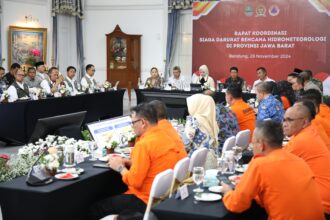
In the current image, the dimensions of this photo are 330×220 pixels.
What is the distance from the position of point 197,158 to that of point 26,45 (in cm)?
947

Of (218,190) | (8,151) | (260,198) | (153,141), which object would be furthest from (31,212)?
(8,151)

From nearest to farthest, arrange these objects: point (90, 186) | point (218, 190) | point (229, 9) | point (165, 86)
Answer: point (218, 190)
point (90, 186)
point (165, 86)
point (229, 9)

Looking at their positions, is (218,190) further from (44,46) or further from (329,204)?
(44,46)

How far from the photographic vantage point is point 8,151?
7777mm

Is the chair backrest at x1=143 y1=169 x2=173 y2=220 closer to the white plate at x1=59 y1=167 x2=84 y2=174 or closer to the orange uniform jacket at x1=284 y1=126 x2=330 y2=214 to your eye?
the white plate at x1=59 y1=167 x2=84 y2=174

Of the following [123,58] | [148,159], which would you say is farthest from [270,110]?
[123,58]

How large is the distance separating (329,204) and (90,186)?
1.73 metres

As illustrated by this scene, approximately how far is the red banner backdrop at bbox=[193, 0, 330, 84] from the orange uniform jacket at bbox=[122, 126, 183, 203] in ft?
28.2

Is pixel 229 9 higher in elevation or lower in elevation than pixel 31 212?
higher

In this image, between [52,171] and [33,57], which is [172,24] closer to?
[33,57]

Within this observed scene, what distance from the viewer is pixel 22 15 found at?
12.3m

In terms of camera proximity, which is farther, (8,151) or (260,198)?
(8,151)

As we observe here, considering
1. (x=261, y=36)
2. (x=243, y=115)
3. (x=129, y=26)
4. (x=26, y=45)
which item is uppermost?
(x=129, y=26)

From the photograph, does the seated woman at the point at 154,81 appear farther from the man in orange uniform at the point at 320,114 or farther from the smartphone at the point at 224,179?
the smartphone at the point at 224,179
